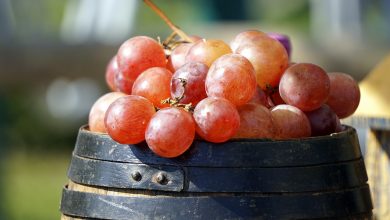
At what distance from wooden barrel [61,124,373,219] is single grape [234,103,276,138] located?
32 mm

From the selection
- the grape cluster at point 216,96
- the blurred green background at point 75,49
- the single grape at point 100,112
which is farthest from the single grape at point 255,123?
the blurred green background at point 75,49

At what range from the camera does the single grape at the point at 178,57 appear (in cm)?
193

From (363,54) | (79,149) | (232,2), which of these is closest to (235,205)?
(79,149)

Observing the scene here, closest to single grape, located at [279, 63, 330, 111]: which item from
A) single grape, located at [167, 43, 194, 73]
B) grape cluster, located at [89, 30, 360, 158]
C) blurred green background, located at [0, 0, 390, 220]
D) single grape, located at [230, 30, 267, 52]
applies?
grape cluster, located at [89, 30, 360, 158]

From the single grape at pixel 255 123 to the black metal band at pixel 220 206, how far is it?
13 centimetres

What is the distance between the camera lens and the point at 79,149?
187 centimetres

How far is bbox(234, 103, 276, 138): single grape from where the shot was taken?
172 cm

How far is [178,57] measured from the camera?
194cm

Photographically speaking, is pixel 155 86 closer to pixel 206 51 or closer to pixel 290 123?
pixel 206 51

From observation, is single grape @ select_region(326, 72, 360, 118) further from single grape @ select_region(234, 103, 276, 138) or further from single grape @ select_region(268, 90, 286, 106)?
single grape @ select_region(234, 103, 276, 138)

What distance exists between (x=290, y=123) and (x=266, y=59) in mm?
164

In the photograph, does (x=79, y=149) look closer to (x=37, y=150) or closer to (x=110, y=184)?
(x=110, y=184)

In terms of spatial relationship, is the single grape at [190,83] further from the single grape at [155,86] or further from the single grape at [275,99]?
the single grape at [275,99]

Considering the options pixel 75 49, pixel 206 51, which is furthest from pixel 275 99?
pixel 75 49
